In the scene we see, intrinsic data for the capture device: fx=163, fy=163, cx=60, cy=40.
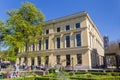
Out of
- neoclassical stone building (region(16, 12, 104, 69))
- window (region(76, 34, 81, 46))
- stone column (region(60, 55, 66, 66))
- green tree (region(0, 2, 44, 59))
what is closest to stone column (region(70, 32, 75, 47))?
neoclassical stone building (region(16, 12, 104, 69))

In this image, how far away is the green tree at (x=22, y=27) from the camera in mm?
32656

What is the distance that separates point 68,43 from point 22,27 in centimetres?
1035

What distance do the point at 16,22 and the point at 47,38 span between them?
820cm

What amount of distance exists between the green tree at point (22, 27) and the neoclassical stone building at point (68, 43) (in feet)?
9.60

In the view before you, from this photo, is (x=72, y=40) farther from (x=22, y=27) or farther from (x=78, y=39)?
(x=22, y=27)

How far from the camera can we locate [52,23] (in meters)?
37.9

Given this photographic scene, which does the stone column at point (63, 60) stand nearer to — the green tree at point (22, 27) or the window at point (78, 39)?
the window at point (78, 39)

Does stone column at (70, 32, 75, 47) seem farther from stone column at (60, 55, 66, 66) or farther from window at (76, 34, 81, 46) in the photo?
stone column at (60, 55, 66, 66)

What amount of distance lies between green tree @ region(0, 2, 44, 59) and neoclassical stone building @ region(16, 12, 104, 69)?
9.60 ft

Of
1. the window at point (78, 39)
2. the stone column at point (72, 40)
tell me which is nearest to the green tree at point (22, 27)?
the stone column at point (72, 40)

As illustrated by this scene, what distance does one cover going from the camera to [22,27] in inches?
1366

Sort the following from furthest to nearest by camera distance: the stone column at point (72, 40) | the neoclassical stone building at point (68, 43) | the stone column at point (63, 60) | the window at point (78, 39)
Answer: the stone column at point (63, 60) < the stone column at point (72, 40) < the window at point (78, 39) < the neoclassical stone building at point (68, 43)

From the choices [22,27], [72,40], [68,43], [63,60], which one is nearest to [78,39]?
[72,40]

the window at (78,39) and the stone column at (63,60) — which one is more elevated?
the window at (78,39)
